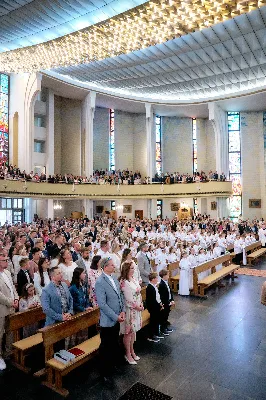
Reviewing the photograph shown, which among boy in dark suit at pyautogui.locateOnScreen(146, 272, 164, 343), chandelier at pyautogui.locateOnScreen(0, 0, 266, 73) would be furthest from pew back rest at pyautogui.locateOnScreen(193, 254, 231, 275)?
chandelier at pyautogui.locateOnScreen(0, 0, 266, 73)

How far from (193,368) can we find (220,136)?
76.4ft

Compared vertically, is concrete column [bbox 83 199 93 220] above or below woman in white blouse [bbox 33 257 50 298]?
above

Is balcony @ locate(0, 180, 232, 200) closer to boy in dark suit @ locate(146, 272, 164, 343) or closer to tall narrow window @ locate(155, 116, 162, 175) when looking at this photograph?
tall narrow window @ locate(155, 116, 162, 175)

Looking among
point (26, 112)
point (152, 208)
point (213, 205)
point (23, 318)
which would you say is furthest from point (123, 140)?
point (23, 318)

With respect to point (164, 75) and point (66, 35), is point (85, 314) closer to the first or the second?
point (66, 35)

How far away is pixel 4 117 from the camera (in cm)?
2152

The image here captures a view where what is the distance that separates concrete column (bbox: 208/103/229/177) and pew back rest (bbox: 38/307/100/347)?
22.1m

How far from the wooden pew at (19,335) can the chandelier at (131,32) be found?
1100 centimetres

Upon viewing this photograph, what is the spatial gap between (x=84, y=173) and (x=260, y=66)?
13.9 metres

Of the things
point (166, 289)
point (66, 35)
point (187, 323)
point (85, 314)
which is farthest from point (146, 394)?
point (66, 35)

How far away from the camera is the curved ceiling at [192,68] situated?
52.9 ft

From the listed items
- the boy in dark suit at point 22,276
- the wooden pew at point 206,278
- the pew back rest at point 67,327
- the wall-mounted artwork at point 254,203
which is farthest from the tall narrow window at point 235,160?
the pew back rest at point 67,327

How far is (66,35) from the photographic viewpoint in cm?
1370

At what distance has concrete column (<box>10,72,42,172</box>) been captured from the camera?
20266 mm
